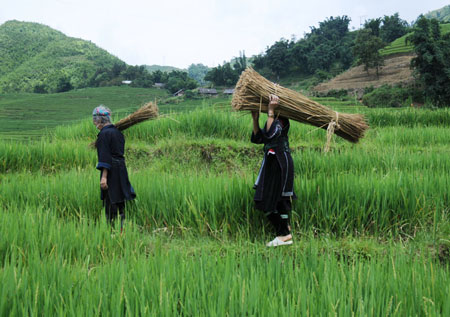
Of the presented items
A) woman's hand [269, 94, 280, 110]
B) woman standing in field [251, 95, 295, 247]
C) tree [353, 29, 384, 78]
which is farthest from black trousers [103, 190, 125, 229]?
tree [353, 29, 384, 78]

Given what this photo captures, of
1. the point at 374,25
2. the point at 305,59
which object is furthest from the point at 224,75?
the point at 374,25

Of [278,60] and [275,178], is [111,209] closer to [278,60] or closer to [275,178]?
[275,178]

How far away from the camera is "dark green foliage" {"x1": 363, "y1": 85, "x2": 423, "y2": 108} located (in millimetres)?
25000

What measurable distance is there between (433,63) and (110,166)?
2324 centimetres

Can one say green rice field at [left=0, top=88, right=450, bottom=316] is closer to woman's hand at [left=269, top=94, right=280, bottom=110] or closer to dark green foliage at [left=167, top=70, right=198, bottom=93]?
woman's hand at [left=269, top=94, right=280, bottom=110]

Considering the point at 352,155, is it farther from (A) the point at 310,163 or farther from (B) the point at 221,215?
(B) the point at 221,215

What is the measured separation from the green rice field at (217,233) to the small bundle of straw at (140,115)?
82 centimetres

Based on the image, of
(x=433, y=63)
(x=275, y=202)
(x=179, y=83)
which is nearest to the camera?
(x=275, y=202)

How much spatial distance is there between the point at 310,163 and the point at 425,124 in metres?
6.27

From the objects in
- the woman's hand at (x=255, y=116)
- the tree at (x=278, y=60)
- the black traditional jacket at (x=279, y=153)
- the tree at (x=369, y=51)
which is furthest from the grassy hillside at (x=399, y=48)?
the black traditional jacket at (x=279, y=153)

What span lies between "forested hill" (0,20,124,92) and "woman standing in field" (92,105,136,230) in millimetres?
23857

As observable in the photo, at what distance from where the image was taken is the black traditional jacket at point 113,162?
3496 millimetres

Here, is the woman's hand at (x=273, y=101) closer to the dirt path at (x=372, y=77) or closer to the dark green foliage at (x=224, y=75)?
the dirt path at (x=372, y=77)

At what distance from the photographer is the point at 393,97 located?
25953 millimetres
